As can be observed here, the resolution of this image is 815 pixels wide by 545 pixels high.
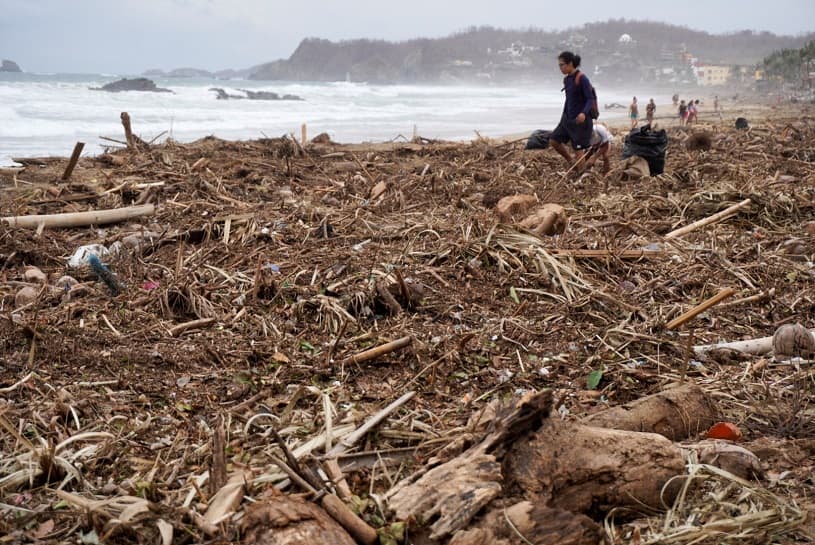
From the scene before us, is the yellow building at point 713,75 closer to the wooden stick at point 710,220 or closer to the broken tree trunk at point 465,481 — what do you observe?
the wooden stick at point 710,220

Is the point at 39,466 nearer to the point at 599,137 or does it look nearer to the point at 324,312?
the point at 324,312

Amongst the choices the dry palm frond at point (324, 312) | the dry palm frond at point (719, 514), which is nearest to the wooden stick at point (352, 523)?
the dry palm frond at point (719, 514)

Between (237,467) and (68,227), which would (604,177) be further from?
(237,467)

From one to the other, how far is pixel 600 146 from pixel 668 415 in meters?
5.98

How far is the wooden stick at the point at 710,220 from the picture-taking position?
5.41 metres

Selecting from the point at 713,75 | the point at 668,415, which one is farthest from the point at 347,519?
the point at 713,75

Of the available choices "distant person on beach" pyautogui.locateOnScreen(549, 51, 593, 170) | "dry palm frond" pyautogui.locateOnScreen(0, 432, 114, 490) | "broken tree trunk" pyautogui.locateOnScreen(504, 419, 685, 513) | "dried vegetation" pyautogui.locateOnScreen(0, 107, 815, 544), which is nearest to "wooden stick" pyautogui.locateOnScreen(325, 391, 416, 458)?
"dried vegetation" pyautogui.locateOnScreen(0, 107, 815, 544)

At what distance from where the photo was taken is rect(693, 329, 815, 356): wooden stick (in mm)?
3527

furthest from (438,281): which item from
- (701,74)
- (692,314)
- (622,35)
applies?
(622,35)

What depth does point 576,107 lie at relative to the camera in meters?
7.86

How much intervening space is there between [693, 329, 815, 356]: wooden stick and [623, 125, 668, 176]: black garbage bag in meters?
4.75

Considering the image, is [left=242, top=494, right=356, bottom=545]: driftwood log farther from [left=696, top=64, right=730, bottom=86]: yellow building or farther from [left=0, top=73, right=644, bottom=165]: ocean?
[left=696, top=64, right=730, bottom=86]: yellow building

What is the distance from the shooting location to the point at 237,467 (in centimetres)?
227

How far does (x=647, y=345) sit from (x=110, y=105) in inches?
1037
